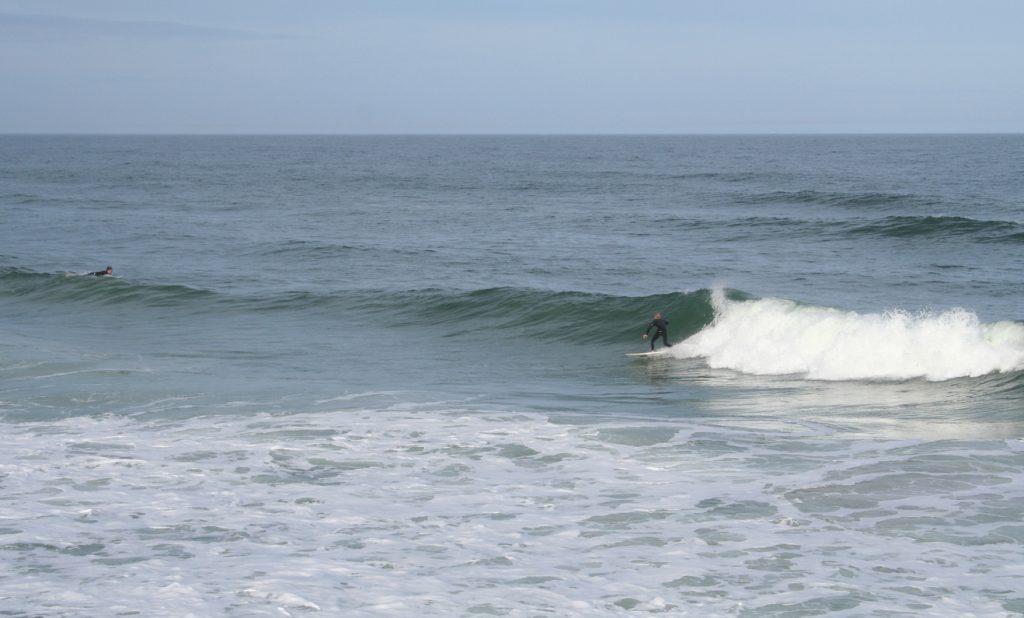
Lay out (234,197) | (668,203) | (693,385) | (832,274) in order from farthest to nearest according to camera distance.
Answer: (234,197), (668,203), (832,274), (693,385)

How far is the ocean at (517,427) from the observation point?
9.62 meters

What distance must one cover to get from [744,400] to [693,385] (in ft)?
5.98

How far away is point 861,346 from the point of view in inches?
848

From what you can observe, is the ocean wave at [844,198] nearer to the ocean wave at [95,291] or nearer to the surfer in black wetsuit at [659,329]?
the surfer in black wetsuit at [659,329]

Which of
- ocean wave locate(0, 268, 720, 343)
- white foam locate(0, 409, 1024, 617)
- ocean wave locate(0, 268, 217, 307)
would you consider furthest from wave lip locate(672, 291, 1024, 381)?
ocean wave locate(0, 268, 217, 307)

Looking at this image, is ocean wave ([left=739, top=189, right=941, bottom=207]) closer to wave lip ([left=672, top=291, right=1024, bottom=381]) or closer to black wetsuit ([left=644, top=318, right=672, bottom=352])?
wave lip ([left=672, top=291, right=1024, bottom=381])

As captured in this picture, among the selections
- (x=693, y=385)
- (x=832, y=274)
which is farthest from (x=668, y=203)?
(x=693, y=385)

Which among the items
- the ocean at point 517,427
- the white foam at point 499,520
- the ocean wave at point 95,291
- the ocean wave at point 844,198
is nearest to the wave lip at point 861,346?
the ocean at point 517,427

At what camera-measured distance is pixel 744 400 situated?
18656 mm

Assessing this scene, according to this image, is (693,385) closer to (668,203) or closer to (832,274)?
(832,274)

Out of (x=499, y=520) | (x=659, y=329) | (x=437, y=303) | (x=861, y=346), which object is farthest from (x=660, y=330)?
(x=499, y=520)

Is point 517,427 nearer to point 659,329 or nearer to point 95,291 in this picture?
point 659,329

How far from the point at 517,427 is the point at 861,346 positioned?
30.1 feet

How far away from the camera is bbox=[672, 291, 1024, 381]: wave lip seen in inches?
808
